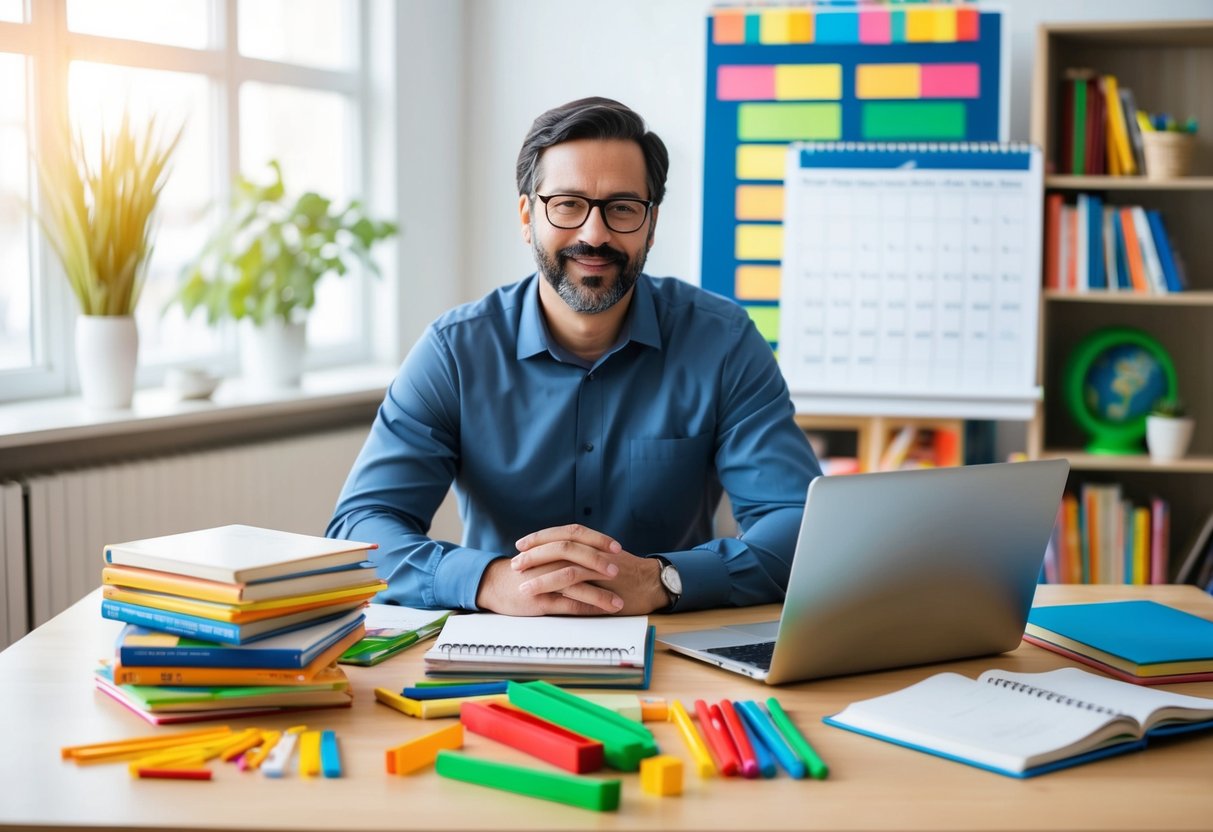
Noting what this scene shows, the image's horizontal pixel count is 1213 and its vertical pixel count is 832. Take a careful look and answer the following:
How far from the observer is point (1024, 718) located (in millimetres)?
1221

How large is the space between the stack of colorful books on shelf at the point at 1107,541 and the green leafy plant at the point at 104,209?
8.01ft

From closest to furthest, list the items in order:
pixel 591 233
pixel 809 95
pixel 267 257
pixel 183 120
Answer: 1. pixel 591 233
2. pixel 183 120
3. pixel 267 257
4. pixel 809 95

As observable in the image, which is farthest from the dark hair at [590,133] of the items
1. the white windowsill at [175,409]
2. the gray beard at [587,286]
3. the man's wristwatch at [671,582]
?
the white windowsill at [175,409]

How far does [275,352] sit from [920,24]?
195 cm

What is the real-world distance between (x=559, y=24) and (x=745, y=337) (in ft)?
A: 7.34

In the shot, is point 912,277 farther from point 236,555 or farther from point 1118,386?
point 236,555

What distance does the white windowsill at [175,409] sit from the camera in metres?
2.57

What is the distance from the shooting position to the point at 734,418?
2.03m

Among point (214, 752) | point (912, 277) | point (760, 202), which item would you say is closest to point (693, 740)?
point (214, 752)

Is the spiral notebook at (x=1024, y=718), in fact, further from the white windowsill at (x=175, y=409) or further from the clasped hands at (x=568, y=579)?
the white windowsill at (x=175, y=409)

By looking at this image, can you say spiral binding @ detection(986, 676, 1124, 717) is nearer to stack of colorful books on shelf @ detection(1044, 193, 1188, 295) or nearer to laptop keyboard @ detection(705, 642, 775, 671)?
laptop keyboard @ detection(705, 642, 775, 671)

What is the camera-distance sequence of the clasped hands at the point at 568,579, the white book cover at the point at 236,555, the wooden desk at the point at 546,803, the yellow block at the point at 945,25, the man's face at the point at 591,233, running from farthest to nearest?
the yellow block at the point at 945,25
the man's face at the point at 591,233
the clasped hands at the point at 568,579
the white book cover at the point at 236,555
the wooden desk at the point at 546,803

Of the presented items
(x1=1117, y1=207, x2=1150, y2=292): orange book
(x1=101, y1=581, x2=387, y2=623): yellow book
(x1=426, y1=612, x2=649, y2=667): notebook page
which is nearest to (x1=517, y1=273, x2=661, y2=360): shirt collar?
(x1=426, y1=612, x2=649, y2=667): notebook page

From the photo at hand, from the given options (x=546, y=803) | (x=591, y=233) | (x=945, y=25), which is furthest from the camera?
(x=945, y=25)
